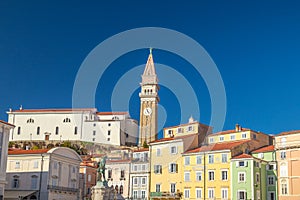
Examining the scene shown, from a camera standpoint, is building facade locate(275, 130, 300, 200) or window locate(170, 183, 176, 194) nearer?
building facade locate(275, 130, 300, 200)

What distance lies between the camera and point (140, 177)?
59.5 metres

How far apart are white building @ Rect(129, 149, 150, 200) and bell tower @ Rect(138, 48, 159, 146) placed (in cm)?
5447

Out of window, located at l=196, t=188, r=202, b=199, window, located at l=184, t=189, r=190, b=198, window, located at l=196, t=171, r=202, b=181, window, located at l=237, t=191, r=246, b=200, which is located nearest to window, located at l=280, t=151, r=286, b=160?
window, located at l=237, t=191, r=246, b=200

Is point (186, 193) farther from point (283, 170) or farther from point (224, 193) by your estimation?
point (283, 170)

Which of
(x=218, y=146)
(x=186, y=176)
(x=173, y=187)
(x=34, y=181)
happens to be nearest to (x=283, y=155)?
(x=218, y=146)

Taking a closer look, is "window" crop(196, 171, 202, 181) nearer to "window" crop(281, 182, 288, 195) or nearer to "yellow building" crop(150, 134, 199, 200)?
"yellow building" crop(150, 134, 199, 200)

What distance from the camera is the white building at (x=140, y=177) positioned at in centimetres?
5844

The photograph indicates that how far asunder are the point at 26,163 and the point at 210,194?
77.4 ft

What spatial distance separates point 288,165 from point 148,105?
7600cm

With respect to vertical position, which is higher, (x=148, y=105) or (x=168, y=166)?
(x=148, y=105)

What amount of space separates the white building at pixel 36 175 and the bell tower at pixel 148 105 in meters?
57.6

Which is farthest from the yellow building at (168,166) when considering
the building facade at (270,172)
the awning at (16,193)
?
the awning at (16,193)

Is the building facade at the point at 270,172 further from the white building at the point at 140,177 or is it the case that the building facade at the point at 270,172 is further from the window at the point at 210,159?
the white building at the point at 140,177

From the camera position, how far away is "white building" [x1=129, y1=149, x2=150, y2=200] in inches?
2301
